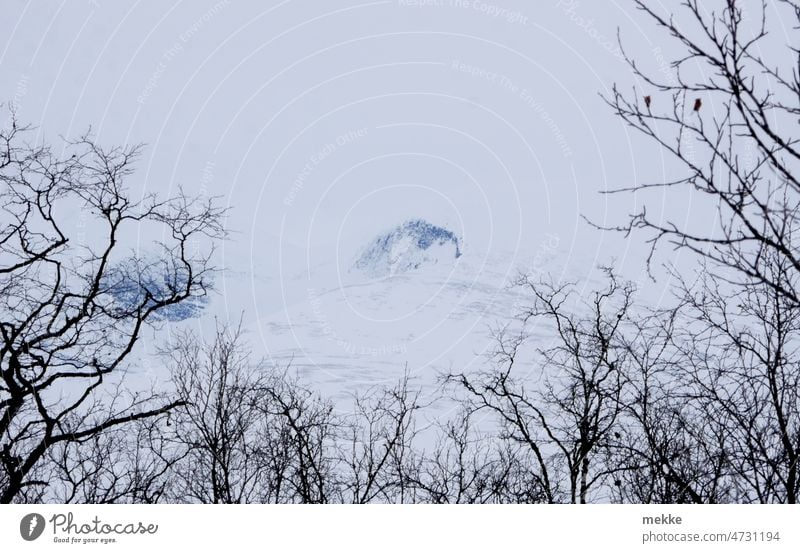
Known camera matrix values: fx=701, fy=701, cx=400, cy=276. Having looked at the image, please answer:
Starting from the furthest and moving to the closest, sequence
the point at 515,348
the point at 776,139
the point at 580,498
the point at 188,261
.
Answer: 1. the point at 515,348
2. the point at 188,261
3. the point at 580,498
4. the point at 776,139

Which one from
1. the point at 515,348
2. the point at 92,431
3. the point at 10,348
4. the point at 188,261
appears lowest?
the point at 92,431

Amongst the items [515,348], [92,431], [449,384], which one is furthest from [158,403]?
[515,348]

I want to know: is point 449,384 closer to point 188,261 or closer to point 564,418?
point 564,418

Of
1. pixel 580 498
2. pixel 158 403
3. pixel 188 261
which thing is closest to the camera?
pixel 580 498

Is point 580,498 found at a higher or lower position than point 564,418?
lower

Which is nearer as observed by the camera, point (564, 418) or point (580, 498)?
point (580, 498)

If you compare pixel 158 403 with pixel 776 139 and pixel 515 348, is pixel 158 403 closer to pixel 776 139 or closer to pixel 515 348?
pixel 515 348
